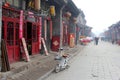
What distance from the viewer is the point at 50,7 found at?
85.8 feet

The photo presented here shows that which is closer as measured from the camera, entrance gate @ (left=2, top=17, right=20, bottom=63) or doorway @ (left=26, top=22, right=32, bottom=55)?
entrance gate @ (left=2, top=17, right=20, bottom=63)

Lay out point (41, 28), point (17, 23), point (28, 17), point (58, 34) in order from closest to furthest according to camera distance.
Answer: point (17, 23) < point (28, 17) < point (41, 28) < point (58, 34)

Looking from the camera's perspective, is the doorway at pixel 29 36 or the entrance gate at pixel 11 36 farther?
the doorway at pixel 29 36

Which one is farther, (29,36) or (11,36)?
(29,36)

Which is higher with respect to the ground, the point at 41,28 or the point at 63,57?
the point at 41,28

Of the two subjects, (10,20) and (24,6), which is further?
(24,6)

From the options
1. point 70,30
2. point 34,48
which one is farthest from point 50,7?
point 70,30

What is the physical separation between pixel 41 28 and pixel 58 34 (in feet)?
22.0

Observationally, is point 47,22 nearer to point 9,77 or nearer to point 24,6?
point 24,6

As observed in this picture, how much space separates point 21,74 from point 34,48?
8.14 meters

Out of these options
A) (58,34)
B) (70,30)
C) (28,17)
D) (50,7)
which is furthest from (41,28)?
(70,30)

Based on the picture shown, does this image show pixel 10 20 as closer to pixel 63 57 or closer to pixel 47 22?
pixel 63 57

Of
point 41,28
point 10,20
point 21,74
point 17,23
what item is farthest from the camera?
point 41,28

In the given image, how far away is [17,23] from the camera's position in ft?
59.2
